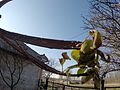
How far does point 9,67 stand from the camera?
909 centimetres

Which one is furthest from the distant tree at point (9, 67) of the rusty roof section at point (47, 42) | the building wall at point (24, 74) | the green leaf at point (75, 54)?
the green leaf at point (75, 54)

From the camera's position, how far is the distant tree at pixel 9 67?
8.82 meters

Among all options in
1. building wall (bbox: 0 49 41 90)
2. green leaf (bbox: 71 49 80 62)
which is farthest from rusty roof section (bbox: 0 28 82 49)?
building wall (bbox: 0 49 41 90)

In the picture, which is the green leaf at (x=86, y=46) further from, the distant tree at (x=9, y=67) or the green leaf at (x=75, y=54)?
the distant tree at (x=9, y=67)

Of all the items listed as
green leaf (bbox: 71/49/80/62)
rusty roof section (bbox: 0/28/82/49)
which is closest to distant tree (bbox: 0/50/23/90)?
rusty roof section (bbox: 0/28/82/49)

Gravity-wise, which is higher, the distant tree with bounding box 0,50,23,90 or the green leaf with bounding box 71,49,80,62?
the distant tree with bounding box 0,50,23,90

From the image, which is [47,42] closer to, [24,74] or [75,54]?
[75,54]

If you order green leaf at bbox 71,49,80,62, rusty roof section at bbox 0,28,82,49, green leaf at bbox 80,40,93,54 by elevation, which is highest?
rusty roof section at bbox 0,28,82,49

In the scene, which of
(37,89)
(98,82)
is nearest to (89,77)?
(98,82)

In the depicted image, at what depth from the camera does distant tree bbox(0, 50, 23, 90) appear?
8824 mm

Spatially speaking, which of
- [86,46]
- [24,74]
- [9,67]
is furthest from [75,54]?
[24,74]

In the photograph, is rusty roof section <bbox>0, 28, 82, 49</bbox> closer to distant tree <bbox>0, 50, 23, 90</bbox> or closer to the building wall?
the building wall

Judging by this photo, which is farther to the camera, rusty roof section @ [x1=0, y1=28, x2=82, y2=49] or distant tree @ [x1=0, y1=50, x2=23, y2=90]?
distant tree @ [x1=0, y1=50, x2=23, y2=90]

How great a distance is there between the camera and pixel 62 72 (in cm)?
36
